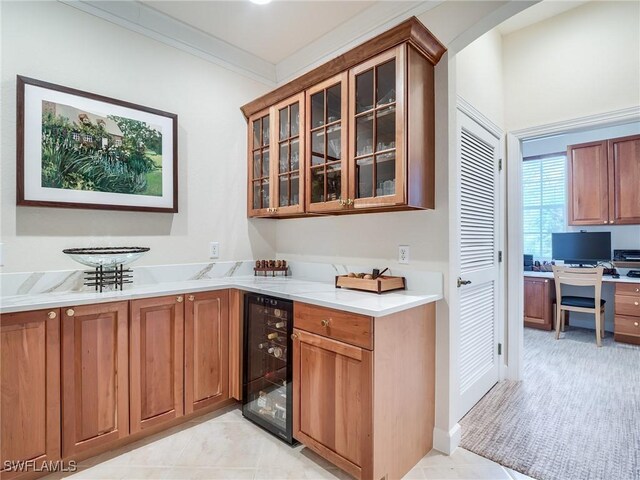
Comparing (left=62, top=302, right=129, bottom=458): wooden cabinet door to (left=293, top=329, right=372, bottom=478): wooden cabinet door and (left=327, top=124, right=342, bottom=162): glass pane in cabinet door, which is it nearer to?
(left=293, top=329, right=372, bottom=478): wooden cabinet door

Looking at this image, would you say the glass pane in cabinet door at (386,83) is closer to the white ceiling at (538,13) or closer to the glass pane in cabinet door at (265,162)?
the glass pane in cabinet door at (265,162)

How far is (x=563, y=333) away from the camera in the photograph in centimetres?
446

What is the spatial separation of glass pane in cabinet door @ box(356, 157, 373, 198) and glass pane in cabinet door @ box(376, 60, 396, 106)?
0.34m

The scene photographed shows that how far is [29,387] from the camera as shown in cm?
161

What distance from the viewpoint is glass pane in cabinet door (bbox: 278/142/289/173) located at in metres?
2.57

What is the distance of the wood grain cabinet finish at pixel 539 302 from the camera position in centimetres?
457

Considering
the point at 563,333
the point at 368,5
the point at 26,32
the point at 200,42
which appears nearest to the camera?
the point at 26,32

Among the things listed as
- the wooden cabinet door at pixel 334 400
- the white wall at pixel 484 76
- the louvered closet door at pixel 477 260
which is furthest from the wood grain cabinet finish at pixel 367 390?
the white wall at pixel 484 76

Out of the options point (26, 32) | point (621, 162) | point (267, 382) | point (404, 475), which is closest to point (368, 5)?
point (26, 32)

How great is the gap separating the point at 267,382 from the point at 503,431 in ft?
5.13

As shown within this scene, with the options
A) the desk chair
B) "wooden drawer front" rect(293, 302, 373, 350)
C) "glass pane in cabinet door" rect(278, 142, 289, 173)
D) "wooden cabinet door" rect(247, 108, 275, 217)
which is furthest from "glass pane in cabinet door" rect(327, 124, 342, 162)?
the desk chair

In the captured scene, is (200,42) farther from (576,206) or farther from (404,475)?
(576,206)

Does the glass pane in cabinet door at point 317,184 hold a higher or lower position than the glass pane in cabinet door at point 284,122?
lower

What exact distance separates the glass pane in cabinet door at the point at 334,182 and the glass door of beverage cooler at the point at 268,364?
0.76 m
